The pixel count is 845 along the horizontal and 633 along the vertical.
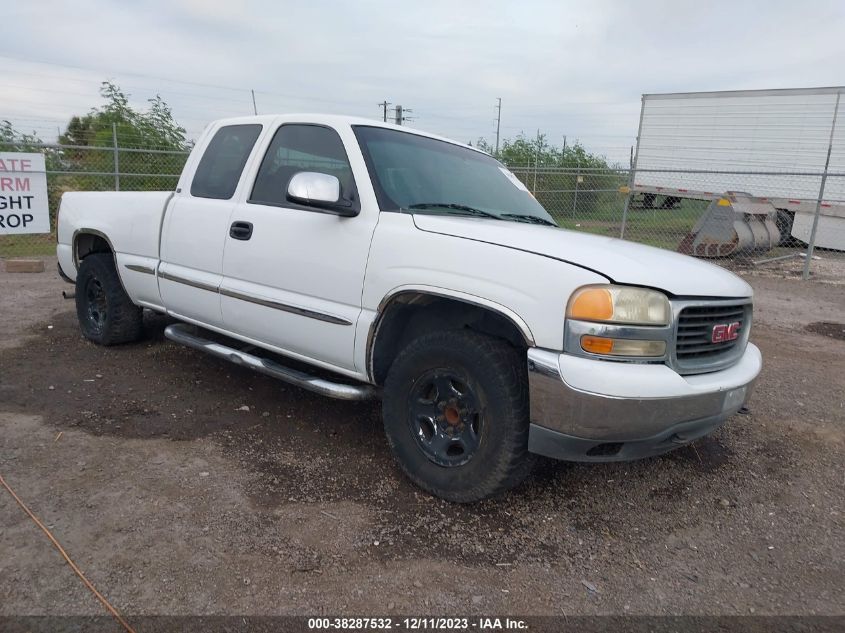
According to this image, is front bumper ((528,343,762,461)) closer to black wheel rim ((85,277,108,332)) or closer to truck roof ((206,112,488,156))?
truck roof ((206,112,488,156))

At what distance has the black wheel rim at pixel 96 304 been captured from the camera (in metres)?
5.17

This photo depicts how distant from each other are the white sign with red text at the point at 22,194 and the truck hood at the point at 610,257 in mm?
9609

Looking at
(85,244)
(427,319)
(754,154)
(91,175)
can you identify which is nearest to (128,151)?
(91,175)

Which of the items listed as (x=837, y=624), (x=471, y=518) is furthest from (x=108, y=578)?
(x=837, y=624)

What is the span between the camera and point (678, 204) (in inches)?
679

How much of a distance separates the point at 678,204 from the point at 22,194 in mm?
15570

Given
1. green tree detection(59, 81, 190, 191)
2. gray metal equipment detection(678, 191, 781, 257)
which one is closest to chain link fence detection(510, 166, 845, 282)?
gray metal equipment detection(678, 191, 781, 257)

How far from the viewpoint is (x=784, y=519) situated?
120 inches

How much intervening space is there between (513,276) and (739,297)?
3.93ft

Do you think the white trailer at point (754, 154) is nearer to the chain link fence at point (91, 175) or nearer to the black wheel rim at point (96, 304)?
the chain link fence at point (91, 175)

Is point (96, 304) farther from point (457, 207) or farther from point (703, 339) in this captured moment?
point (703, 339)

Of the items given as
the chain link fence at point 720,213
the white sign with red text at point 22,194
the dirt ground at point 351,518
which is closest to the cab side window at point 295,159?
the dirt ground at point 351,518

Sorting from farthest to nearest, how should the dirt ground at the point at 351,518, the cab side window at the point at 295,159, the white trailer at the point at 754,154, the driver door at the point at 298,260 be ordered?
the white trailer at the point at 754,154, the cab side window at the point at 295,159, the driver door at the point at 298,260, the dirt ground at the point at 351,518

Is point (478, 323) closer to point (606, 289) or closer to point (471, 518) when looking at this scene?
point (606, 289)
